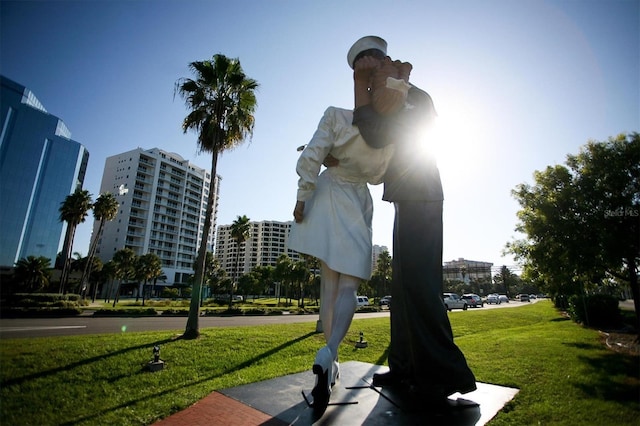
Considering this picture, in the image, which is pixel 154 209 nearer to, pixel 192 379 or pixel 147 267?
pixel 147 267

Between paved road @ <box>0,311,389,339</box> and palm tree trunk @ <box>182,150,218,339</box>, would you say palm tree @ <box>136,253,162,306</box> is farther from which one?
palm tree trunk @ <box>182,150,218,339</box>

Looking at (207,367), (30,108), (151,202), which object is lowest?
(207,367)

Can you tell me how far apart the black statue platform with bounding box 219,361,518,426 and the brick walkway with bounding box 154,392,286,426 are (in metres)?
0.06

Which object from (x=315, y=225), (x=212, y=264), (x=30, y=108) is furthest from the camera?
(x=212, y=264)

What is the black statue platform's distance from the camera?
2.22 m

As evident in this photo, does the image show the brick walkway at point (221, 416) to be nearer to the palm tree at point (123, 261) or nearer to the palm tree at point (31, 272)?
the palm tree at point (31, 272)

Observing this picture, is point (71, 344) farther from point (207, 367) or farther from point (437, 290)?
point (437, 290)

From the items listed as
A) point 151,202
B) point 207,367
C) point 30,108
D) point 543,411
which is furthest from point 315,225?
point 151,202

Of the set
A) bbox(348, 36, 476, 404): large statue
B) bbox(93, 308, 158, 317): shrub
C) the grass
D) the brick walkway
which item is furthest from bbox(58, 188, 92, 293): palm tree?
bbox(348, 36, 476, 404): large statue

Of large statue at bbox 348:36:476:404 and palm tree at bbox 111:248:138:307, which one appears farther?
palm tree at bbox 111:248:138:307

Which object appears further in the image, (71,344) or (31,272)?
(31,272)

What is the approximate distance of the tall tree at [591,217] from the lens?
9.41 metres

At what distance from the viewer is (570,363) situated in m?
5.34

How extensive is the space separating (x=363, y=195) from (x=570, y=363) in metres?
5.38
